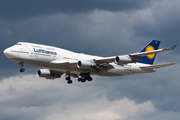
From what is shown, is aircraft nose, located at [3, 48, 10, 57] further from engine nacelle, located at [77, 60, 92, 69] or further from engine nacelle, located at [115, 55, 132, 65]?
engine nacelle, located at [115, 55, 132, 65]

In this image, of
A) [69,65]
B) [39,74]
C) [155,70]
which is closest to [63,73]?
→ [39,74]

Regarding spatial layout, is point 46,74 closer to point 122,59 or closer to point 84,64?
point 84,64

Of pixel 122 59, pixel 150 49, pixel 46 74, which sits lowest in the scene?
pixel 46 74

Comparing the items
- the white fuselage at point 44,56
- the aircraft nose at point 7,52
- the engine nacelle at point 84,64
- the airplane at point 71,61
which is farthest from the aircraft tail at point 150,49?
the aircraft nose at point 7,52

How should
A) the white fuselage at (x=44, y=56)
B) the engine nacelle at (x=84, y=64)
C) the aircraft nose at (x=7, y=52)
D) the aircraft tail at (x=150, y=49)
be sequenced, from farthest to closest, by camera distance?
the aircraft tail at (x=150, y=49) < the engine nacelle at (x=84, y=64) < the white fuselage at (x=44, y=56) < the aircraft nose at (x=7, y=52)

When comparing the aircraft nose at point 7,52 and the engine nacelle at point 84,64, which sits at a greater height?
the aircraft nose at point 7,52

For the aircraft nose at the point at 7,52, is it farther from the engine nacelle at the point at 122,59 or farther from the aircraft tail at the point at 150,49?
the aircraft tail at the point at 150,49

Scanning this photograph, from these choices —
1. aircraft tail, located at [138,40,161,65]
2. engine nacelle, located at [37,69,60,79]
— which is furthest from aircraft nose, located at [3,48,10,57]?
aircraft tail, located at [138,40,161,65]

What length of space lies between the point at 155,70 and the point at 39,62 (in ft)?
89.7

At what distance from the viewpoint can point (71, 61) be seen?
201 ft

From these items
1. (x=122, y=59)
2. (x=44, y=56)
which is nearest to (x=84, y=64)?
(x=122, y=59)

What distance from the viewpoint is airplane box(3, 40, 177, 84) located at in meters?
56.6

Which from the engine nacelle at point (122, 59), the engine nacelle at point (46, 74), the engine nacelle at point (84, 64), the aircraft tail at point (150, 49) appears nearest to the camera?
the engine nacelle at point (122, 59)

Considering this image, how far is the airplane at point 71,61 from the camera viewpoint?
56562 mm
